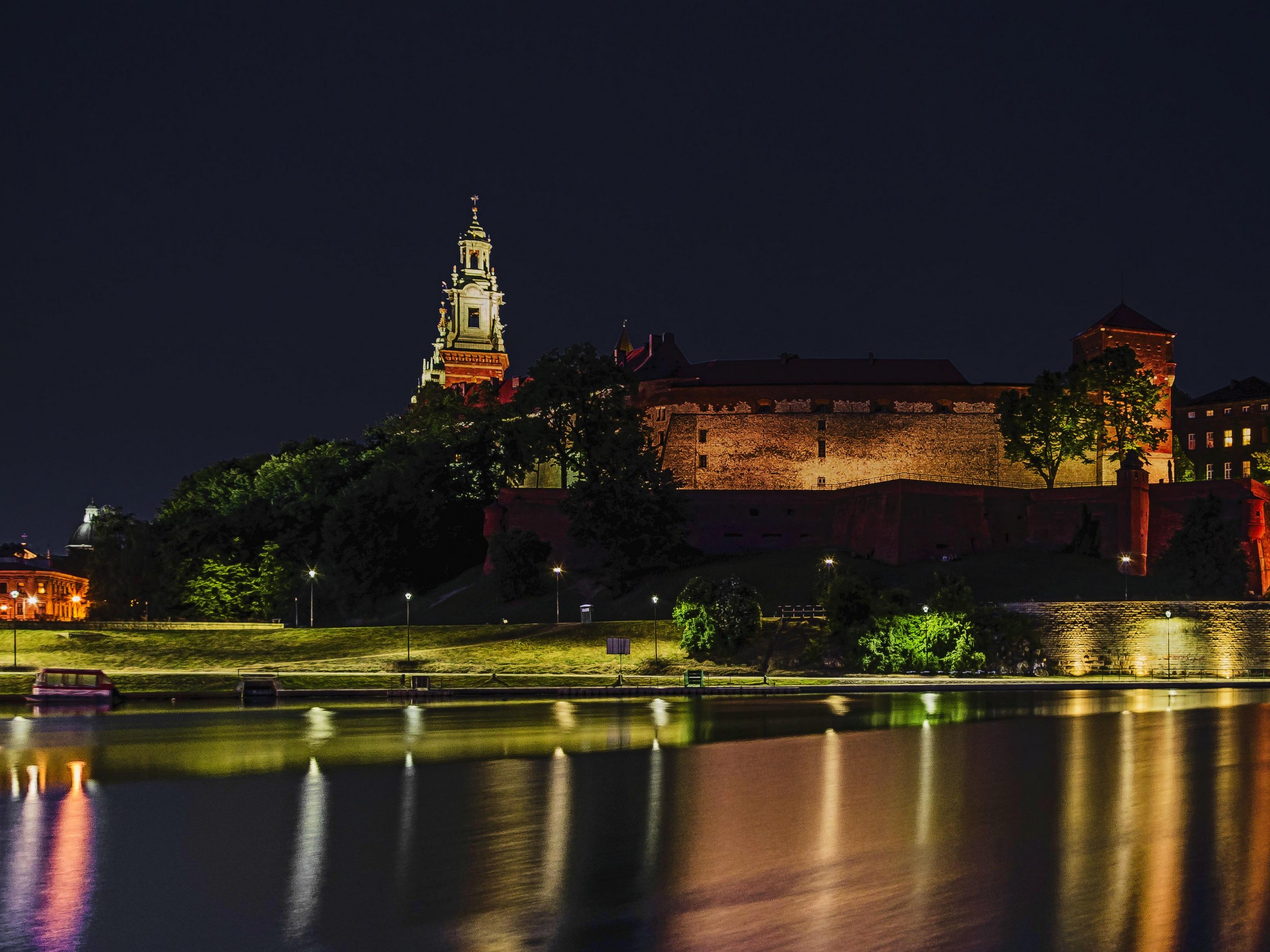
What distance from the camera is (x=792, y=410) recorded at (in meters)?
70.8

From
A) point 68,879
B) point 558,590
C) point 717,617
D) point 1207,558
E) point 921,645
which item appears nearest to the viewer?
point 68,879

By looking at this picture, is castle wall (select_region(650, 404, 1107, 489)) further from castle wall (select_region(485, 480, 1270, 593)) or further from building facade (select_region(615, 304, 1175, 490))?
castle wall (select_region(485, 480, 1270, 593))

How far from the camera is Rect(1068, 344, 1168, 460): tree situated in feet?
211

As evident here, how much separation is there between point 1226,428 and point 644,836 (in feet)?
268

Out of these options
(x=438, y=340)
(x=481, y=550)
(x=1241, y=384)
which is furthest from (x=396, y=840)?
(x=438, y=340)

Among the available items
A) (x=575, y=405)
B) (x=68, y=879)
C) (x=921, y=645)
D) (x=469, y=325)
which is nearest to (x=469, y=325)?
(x=469, y=325)

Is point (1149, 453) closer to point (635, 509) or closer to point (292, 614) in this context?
point (635, 509)

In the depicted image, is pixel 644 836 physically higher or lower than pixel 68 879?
higher

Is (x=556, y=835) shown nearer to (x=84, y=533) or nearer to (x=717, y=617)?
(x=717, y=617)

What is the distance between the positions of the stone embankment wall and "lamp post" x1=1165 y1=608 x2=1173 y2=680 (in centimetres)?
2

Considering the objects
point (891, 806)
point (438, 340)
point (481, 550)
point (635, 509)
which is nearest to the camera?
point (891, 806)

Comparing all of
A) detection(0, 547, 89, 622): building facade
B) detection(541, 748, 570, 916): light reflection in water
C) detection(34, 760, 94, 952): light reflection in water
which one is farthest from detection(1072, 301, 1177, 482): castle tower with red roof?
detection(0, 547, 89, 622): building facade

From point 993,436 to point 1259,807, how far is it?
5131cm

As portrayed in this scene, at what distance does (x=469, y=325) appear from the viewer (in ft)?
360
